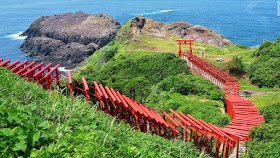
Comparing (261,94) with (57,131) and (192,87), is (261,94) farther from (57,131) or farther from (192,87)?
(57,131)

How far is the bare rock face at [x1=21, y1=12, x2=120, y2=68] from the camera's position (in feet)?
278

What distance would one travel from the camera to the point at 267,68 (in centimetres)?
3466

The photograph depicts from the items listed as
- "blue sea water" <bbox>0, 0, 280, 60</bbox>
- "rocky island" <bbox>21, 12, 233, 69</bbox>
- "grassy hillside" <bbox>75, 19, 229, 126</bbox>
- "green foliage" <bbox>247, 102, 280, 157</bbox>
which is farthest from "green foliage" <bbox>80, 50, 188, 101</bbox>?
"blue sea water" <bbox>0, 0, 280, 60</bbox>

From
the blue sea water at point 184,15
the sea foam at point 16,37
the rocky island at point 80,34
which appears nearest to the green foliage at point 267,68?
the rocky island at point 80,34

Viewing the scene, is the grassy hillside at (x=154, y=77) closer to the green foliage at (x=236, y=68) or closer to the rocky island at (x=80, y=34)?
→ the green foliage at (x=236, y=68)

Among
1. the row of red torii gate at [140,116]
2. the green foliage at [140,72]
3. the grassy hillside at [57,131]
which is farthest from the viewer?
the green foliage at [140,72]

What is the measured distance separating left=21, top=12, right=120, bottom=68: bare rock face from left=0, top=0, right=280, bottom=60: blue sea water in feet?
13.4

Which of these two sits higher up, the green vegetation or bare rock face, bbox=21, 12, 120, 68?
the green vegetation

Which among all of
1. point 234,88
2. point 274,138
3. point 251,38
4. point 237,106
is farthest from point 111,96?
point 251,38

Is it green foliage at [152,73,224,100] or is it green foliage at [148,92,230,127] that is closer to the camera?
green foliage at [148,92,230,127]

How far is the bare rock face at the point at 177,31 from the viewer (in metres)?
69.8

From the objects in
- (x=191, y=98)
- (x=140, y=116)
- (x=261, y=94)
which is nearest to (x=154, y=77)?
(x=191, y=98)

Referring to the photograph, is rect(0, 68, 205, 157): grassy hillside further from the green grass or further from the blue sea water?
the blue sea water

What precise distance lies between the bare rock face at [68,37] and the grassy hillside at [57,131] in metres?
68.9
